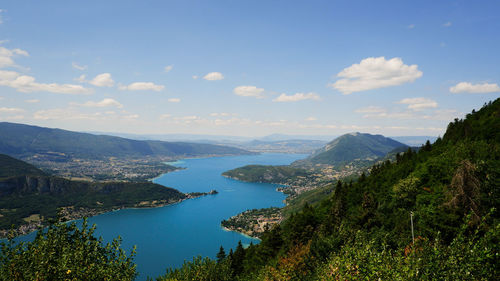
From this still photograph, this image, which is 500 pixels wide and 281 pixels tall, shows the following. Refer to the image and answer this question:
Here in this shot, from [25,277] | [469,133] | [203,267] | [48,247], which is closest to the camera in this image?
[25,277]

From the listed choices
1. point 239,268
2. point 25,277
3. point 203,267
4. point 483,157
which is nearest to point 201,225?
point 239,268

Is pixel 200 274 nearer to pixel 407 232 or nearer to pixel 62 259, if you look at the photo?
pixel 62 259

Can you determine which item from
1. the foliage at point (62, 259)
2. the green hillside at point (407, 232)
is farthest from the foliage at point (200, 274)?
the foliage at point (62, 259)

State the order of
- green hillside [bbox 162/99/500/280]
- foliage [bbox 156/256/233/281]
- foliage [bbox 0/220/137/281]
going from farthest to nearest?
foliage [bbox 156/256/233/281] < foliage [bbox 0/220/137/281] < green hillside [bbox 162/99/500/280]

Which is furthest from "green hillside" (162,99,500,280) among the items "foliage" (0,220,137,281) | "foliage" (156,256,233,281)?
"foliage" (0,220,137,281)

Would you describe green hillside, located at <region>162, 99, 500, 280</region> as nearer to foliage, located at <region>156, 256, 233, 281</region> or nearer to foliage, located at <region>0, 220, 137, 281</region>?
foliage, located at <region>156, 256, 233, 281</region>

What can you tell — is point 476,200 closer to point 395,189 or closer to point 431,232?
point 431,232

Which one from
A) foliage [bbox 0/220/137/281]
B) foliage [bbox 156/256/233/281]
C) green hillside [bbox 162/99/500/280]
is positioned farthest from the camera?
foliage [bbox 156/256/233/281]
